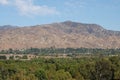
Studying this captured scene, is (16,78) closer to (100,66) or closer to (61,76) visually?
(61,76)

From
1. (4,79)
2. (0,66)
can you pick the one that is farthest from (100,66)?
(0,66)

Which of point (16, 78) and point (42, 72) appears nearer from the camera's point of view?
point (16, 78)

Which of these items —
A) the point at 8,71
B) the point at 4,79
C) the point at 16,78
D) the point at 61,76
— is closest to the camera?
the point at 16,78

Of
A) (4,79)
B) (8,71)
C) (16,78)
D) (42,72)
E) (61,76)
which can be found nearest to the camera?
(16,78)

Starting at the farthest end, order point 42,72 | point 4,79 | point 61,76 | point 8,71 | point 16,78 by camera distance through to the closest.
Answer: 1. point 8,71
2. point 4,79
3. point 42,72
4. point 61,76
5. point 16,78

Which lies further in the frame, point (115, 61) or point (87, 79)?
point (115, 61)

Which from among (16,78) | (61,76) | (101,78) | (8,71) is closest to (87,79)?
(101,78)

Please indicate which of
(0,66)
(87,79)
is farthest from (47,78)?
(0,66)

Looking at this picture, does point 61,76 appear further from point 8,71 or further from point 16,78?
point 8,71
